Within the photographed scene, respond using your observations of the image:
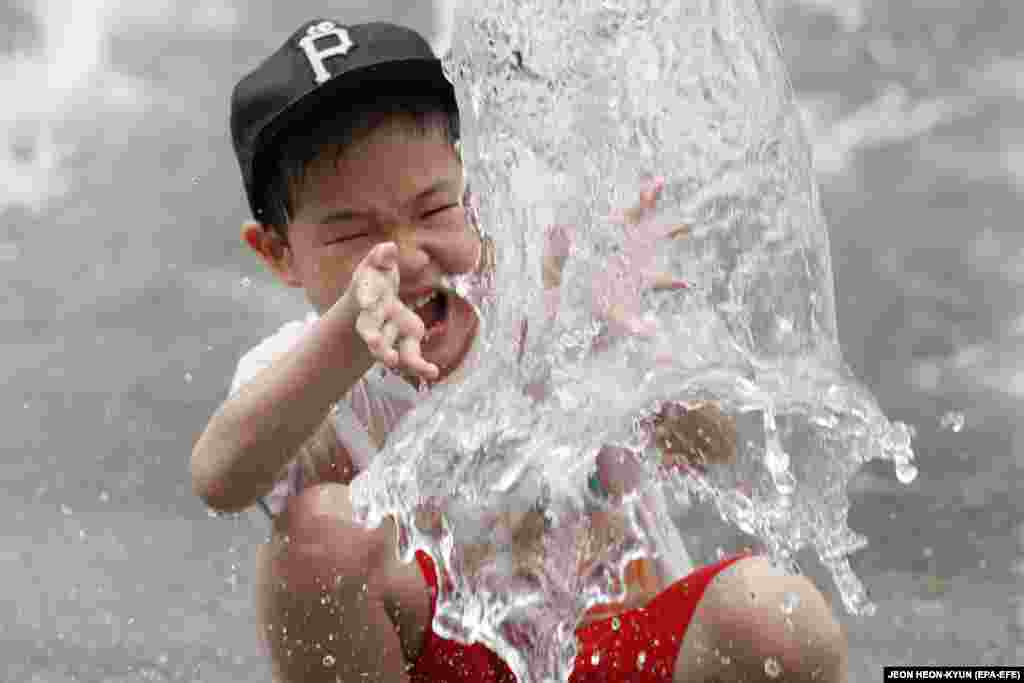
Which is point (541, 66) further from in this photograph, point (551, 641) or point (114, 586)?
point (114, 586)

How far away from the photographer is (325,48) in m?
1.49

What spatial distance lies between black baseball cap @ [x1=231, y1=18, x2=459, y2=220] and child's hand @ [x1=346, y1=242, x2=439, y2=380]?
1.08 ft

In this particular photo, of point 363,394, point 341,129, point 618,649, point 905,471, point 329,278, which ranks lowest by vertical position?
point 618,649

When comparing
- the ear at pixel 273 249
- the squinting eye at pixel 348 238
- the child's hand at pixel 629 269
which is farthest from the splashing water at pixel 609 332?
the ear at pixel 273 249

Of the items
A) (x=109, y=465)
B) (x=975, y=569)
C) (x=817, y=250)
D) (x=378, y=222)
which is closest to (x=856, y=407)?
(x=817, y=250)

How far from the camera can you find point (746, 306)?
4.44 ft

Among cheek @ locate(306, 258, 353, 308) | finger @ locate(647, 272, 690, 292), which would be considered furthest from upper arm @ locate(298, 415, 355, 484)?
finger @ locate(647, 272, 690, 292)

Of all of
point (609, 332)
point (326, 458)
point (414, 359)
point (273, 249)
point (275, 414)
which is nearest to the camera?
point (414, 359)

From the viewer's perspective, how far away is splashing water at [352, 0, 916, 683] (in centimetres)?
130

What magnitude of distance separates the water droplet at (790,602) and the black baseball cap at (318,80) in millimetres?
569

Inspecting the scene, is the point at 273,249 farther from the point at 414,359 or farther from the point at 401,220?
the point at 414,359

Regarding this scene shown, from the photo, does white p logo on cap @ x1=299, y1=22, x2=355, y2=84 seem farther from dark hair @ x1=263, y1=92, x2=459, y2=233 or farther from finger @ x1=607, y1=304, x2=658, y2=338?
finger @ x1=607, y1=304, x2=658, y2=338

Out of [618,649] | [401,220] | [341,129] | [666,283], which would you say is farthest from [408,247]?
[618,649]

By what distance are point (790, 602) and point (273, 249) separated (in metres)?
0.63
